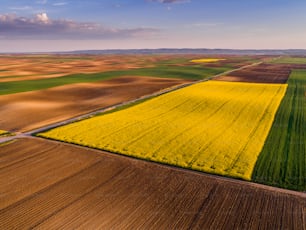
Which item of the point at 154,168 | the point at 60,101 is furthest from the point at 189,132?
the point at 60,101

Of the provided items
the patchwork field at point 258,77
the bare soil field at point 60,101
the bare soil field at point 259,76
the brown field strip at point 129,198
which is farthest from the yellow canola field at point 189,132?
the bare soil field at point 259,76

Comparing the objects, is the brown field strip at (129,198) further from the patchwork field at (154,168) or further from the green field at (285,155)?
the green field at (285,155)

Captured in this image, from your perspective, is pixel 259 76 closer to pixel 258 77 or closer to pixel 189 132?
pixel 258 77

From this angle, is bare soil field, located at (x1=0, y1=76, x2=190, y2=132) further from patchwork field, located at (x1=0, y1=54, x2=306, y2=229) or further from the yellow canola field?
the yellow canola field

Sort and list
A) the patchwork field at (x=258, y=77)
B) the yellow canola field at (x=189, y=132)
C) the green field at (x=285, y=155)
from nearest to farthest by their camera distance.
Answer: the green field at (x=285, y=155)
the yellow canola field at (x=189, y=132)
the patchwork field at (x=258, y=77)

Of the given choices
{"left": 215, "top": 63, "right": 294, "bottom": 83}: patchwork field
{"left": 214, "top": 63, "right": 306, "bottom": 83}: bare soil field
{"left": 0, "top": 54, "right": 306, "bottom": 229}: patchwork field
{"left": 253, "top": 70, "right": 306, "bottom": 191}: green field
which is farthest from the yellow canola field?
{"left": 214, "top": 63, "right": 306, "bottom": 83}: bare soil field

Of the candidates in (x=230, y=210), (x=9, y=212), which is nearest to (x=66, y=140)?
(x=9, y=212)
